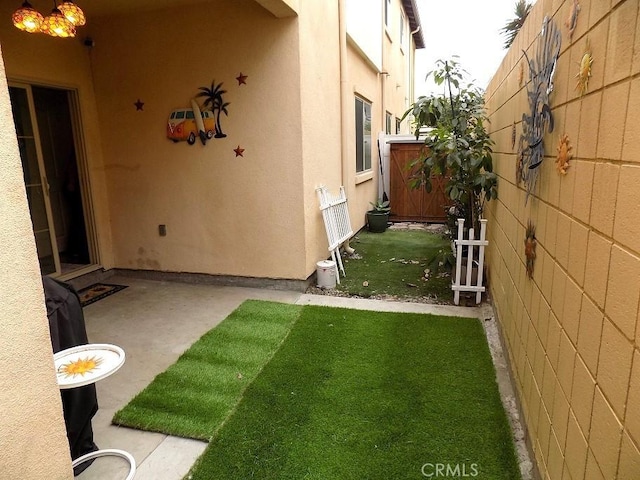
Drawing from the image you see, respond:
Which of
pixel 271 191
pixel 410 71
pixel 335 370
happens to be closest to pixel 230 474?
pixel 335 370

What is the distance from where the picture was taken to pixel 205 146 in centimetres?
460

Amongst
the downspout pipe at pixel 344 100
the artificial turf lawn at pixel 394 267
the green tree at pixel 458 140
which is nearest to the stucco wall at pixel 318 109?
the downspout pipe at pixel 344 100

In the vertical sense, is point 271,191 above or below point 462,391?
above

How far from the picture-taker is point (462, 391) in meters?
2.61

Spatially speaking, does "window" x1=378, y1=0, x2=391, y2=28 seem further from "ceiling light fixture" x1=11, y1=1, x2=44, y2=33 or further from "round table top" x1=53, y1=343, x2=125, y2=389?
"round table top" x1=53, y1=343, x2=125, y2=389

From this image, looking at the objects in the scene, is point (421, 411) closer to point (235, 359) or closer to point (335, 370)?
point (335, 370)

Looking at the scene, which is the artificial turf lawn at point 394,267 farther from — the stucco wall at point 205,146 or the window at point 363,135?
the window at point 363,135

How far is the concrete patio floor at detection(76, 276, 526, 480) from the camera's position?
83.2 inches

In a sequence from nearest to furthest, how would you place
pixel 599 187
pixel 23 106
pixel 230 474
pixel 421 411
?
pixel 599 187 < pixel 230 474 < pixel 421 411 < pixel 23 106

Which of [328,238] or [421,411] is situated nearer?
[421,411]

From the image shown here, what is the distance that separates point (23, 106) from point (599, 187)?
16.7 feet

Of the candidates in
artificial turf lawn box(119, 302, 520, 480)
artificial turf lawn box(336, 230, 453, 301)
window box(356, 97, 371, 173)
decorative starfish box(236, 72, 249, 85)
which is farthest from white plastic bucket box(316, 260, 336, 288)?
window box(356, 97, 371, 173)

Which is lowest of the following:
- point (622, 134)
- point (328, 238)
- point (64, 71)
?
point (328, 238)

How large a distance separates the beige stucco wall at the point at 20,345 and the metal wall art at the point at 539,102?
2145 mm
